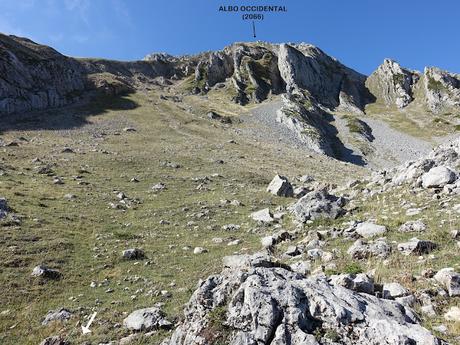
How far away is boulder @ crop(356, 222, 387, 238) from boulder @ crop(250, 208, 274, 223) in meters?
7.65

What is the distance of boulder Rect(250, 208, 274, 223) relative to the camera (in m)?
25.2

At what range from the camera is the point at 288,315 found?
8641mm

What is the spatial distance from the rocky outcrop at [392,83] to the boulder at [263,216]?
143 metres

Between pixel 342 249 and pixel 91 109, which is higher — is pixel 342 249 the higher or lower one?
the lower one

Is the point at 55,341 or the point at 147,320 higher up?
the point at 147,320

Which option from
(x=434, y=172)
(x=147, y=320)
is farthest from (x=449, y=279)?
Result: (x=434, y=172)

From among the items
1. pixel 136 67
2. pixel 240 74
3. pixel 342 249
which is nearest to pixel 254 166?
pixel 342 249

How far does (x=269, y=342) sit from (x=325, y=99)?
496 feet

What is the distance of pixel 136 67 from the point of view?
16038cm

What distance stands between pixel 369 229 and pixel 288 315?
33.3 ft

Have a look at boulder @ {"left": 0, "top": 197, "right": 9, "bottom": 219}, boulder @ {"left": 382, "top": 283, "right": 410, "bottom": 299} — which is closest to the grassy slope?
boulder @ {"left": 0, "top": 197, "right": 9, "bottom": 219}

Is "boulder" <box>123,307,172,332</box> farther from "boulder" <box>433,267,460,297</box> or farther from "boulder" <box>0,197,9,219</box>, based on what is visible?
"boulder" <box>0,197,9,219</box>

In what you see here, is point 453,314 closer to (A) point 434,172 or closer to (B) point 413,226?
(B) point 413,226

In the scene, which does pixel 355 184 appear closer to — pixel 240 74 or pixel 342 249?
pixel 342 249
